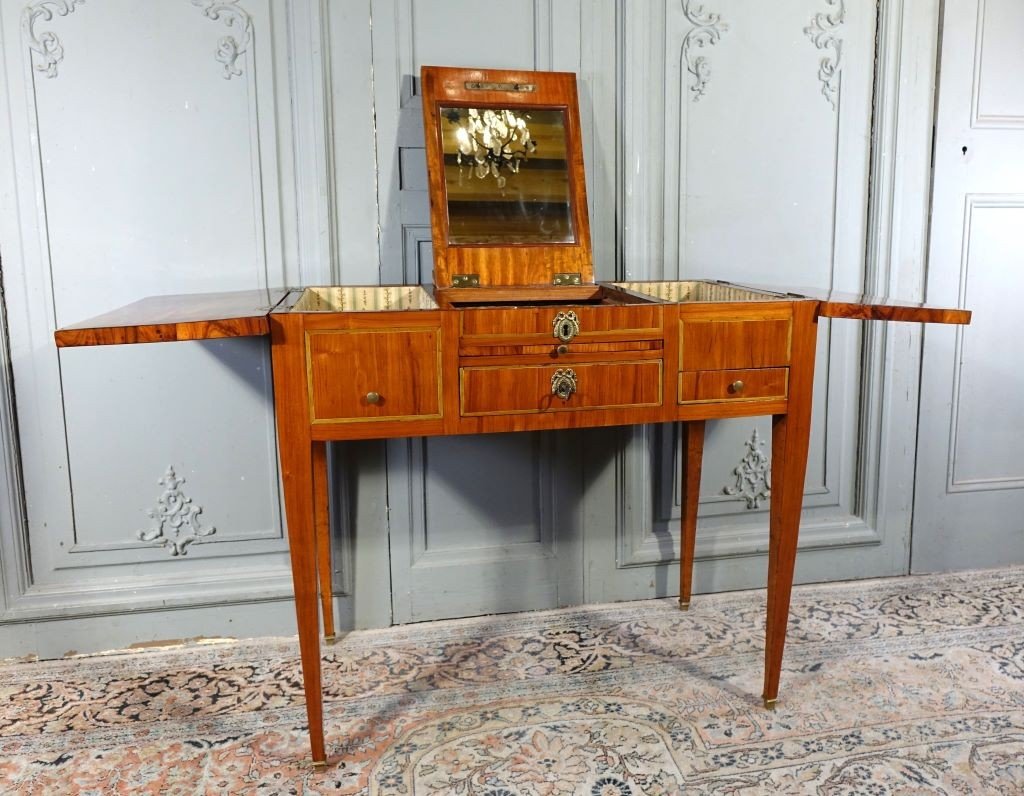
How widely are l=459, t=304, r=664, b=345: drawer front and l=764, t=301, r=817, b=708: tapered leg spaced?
0.36 m

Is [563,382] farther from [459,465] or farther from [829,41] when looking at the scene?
[829,41]

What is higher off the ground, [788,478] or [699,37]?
[699,37]

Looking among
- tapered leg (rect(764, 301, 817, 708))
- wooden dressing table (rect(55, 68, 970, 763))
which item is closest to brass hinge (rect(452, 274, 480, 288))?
wooden dressing table (rect(55, 68, 970, 763))

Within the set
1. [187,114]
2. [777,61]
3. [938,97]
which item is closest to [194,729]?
[187,114]

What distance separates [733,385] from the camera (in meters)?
1.95

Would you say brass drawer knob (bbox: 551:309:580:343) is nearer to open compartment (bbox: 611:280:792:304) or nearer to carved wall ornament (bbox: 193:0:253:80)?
open compartment (bbox: 611:280:792:304)

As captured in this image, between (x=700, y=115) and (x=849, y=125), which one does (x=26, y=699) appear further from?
(x=849, y=125)

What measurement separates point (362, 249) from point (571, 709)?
1354 mm

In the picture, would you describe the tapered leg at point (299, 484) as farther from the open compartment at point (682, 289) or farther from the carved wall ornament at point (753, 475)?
the carved wall ornament at point (753, 475)

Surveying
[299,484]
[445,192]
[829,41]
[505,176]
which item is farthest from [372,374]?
[829,41]

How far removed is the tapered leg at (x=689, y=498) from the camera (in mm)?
2514

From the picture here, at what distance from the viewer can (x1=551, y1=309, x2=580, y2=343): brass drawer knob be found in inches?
72.1

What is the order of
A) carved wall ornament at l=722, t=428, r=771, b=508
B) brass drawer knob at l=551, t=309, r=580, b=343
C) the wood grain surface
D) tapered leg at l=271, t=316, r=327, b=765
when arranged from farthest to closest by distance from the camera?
carved wall ornament at l=722, t=428, r=771, b=508, brass drawer knob at l=551, t=309, r=580, b=343, tapered leg at l=271, t=316, r=327, b=765, the wood grain surface

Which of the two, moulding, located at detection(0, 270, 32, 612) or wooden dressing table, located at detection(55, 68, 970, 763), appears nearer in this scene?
wooden dressing table, located at detection(55, 68, 970, 763)
